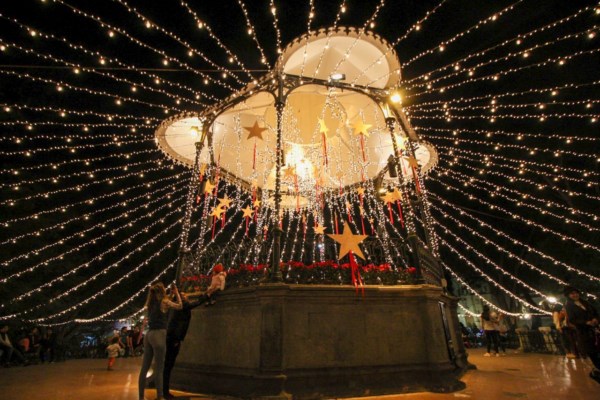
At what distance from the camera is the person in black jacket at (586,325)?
19.0 ft

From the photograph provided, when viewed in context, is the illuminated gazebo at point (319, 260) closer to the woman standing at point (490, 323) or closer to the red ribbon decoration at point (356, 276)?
the red ribbon decoration at point (356, 276)

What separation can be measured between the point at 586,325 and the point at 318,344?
4705 millimetres

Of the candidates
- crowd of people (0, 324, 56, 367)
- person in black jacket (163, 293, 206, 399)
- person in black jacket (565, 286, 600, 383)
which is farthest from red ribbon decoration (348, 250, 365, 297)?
crowd of people (0, 324, 56, 367)

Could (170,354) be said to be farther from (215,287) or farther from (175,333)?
(215,287)

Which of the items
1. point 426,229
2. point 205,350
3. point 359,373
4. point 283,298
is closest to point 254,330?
point 283,298

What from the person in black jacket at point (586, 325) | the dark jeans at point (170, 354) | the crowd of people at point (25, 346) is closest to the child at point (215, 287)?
the dark jeans at point (170, 354)

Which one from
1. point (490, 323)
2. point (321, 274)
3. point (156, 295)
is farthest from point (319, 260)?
point (490, 323)

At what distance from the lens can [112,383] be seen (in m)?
7.45

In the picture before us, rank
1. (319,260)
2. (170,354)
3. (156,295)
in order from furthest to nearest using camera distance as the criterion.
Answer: (319,260), (170,354), (156,295)

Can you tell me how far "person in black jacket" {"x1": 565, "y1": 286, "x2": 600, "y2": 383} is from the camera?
19.0 ft

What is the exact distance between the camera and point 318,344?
19.2 feet

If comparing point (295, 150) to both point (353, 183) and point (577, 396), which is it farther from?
point (577, 396)

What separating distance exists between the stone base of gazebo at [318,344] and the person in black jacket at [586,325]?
2241 millimetres

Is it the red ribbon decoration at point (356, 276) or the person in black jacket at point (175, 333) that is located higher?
the red ribbon decoration at point (356, 276)
